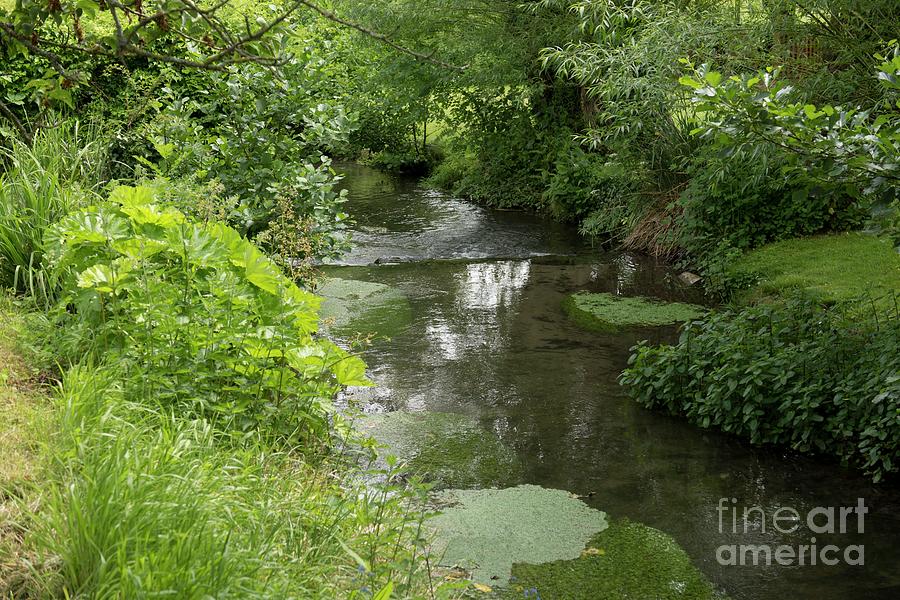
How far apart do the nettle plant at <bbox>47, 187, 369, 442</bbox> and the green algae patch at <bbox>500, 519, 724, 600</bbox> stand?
124cm

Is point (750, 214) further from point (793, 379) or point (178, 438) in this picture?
point (178, 438)

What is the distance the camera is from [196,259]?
13.8ft

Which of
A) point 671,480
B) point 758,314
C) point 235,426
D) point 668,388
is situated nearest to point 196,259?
point 235,426

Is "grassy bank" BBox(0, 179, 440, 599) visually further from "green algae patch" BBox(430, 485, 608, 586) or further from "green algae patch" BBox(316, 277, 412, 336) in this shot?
"green algae patch" BBox(316, 277, 412, 336)

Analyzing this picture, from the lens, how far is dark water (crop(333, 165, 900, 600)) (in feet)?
14.4

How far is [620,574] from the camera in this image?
4051 millimetres

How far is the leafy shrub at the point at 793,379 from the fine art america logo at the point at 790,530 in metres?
0.46

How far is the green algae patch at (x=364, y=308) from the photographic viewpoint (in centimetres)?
809

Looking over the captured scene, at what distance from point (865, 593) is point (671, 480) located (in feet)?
4.44

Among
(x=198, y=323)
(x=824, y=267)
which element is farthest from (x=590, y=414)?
(x=824, y=267)

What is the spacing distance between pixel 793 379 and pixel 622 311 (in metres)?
3.06

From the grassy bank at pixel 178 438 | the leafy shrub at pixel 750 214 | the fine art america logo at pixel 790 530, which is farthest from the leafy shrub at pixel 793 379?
the leafy shrub at pixel 750 214

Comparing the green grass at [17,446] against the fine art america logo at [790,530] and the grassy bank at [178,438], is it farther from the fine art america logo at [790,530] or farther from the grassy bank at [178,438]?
the fine art america logo at [790,530]

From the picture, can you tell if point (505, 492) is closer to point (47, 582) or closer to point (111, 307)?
point (111, 307)
